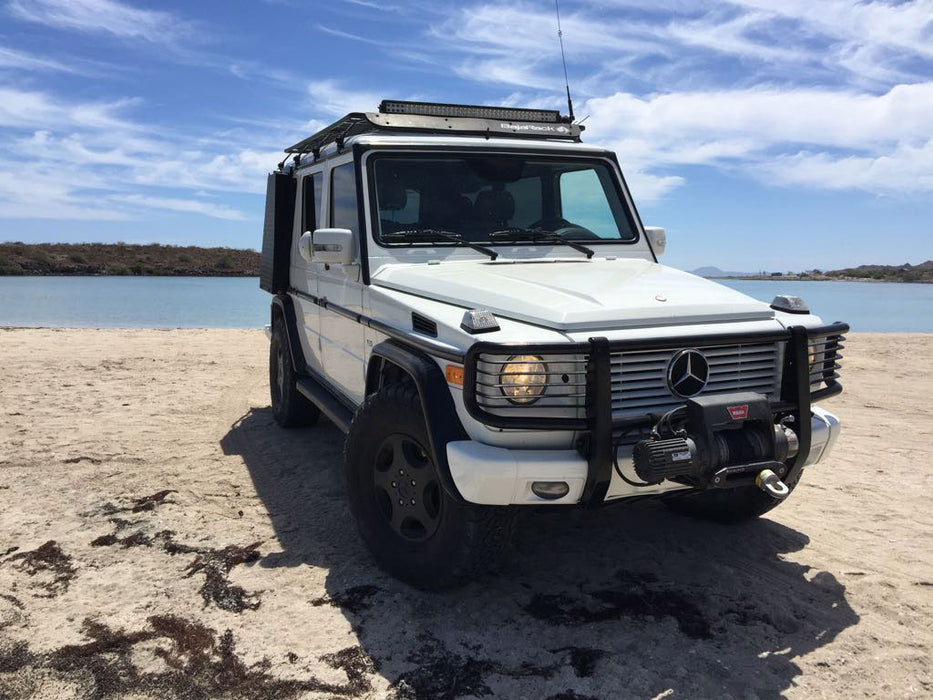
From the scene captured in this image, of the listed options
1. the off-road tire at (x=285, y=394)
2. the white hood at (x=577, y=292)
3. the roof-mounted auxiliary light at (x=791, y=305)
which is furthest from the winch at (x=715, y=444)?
the off-road tire at (x=285, y=394)

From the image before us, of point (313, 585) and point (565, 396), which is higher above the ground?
point (565, 396)

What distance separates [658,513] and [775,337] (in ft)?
5.80

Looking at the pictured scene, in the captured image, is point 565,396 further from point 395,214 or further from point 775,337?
point 395,214

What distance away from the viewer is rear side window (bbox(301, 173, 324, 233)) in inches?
224

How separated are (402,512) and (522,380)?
1.05 m

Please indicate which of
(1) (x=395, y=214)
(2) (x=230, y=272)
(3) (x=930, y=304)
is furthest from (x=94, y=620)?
(2) (x=230, y=272)

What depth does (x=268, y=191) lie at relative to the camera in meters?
6.88

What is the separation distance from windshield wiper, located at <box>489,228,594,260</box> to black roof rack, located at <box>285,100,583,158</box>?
75cm

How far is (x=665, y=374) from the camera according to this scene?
3266 mm

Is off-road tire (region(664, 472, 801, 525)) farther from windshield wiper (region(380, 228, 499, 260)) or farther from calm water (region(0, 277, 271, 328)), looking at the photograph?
calm water (region(0, 277, 271, 328))

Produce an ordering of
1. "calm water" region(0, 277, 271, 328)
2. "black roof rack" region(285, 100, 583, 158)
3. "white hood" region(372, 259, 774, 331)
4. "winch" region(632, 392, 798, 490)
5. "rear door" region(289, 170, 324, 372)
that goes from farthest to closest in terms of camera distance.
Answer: "calm water" region(0, 277, 271, 328) < "rear door" region(289, 170, 324, 372) < "black roof rack" region(285, 100, 583, 158) < "white hood" region(372, 259, 774, 331) < "winch" region(632, 392, 798, 490)

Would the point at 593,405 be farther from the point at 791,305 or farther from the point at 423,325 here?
the point at 791,305

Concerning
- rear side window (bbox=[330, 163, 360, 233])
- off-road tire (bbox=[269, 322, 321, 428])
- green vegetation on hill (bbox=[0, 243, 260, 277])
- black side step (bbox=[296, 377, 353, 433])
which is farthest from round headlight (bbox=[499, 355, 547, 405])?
green vegetation on hill (bbox=[0, 243, 260, 277])

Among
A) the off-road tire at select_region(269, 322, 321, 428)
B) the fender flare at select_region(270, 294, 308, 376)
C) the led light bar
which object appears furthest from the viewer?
the off-road tire at select_region(269, 322, 321, 428)
